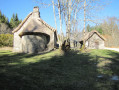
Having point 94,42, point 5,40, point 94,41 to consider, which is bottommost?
point 94,42

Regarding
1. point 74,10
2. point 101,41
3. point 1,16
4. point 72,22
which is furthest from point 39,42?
point 1,16

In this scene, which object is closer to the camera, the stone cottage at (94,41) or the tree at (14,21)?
the stone cottage at (94,41)

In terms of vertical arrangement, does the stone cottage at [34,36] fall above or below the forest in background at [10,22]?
below

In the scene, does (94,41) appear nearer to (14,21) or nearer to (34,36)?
(34,36)

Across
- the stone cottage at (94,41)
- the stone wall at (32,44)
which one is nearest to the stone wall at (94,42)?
the stone cottage at (94,41)

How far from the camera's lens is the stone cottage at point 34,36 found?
15812 mm

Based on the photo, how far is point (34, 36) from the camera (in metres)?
15.9

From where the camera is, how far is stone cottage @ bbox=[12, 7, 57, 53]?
15812mm

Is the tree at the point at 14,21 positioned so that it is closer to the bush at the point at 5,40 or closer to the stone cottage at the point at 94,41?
the bush at the point at 5,40

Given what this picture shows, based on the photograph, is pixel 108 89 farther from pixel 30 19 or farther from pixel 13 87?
pixel 30 19

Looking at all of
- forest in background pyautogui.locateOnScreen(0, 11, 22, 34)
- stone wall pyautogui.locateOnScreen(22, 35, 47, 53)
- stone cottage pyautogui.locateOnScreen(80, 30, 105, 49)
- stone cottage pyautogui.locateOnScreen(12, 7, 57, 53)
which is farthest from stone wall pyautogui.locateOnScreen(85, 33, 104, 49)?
forest in background pyautogui.locateOnScreen(0, 11, 22, 34)

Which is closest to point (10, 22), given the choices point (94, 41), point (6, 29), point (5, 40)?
point (6, 29)

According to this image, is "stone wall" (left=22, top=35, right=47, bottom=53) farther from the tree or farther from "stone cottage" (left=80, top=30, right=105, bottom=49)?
the tree

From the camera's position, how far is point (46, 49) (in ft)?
55.8
